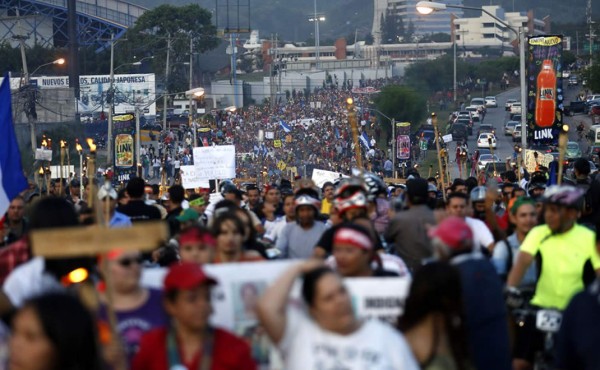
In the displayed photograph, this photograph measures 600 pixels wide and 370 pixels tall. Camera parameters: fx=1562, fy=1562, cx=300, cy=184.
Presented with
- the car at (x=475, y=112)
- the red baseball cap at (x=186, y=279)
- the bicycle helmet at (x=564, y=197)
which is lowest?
the car at (x=475, y=112)

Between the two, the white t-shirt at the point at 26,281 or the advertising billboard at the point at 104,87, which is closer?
the white t-shirt at the point at 26,281

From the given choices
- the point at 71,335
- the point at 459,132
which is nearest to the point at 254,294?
the point at 71,335

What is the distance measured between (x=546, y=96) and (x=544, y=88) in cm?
27

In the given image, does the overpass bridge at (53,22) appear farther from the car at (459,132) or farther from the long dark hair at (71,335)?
the long dark hair at (71,335)

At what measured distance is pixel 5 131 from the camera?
13.9m

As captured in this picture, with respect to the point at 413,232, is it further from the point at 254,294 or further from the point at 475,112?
the point at 475,112

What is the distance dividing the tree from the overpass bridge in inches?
82.8

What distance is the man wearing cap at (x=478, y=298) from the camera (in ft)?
25.0

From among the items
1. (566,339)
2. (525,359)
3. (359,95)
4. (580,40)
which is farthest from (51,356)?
(580,40)

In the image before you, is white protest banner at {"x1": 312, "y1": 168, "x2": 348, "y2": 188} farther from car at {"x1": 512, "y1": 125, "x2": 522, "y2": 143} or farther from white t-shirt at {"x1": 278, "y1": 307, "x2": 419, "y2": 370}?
Result: car at {"x1": 512, "y1": 125, "x2": 522, "y2": 143}

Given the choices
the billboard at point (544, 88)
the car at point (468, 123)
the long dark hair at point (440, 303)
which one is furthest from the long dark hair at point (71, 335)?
the car at point (468, 123)

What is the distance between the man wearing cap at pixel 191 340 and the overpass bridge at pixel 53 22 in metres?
105

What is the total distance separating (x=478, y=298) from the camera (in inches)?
300

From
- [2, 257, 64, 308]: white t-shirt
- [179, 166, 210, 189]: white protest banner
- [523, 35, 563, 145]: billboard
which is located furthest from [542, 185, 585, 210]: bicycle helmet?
[523, 35, 563, 145]: billboard
